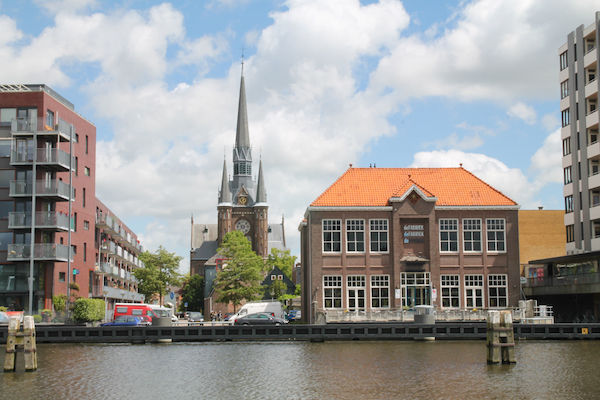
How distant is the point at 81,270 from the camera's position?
72.8m

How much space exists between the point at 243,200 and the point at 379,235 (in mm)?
116464

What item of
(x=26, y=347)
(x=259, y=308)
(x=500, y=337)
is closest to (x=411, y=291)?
(x=259, y=308)

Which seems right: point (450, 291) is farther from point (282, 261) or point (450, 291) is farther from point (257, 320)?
point (282, 261)

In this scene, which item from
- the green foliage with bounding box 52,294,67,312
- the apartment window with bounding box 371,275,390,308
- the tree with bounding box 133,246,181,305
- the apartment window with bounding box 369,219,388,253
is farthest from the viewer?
the tree with bounding box 133,246,181,305

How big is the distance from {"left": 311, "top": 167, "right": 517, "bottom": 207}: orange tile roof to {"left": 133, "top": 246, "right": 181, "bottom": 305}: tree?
4352 cm

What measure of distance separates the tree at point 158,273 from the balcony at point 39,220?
4196 centimetres

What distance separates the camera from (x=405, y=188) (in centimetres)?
6656

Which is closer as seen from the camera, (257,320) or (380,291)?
(257,320)

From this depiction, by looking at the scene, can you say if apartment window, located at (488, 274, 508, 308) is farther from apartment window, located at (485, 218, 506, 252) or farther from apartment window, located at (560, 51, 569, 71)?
apartment window, located at (560, 51, 569, 71)

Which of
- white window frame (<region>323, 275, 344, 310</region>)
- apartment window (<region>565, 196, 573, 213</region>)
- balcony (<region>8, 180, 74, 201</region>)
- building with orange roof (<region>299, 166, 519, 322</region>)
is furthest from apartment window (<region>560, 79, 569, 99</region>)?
balcony (<region>8, 180, 74, 201</region>)

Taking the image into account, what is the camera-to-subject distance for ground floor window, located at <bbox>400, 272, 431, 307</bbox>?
6575 centimetres

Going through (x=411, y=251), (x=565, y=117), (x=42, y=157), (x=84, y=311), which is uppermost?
(x=565, y=117)

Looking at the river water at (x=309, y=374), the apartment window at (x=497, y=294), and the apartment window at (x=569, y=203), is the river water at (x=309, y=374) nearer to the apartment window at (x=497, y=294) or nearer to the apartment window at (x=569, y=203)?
the apartment window at (x=497, y=294)

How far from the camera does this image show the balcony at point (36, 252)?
61469 mm
